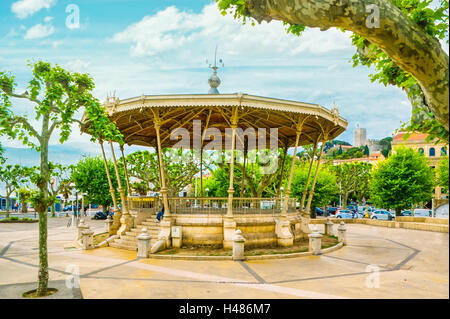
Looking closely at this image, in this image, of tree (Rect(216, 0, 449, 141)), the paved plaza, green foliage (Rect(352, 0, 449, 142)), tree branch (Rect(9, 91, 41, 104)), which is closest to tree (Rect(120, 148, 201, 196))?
the paved plaza

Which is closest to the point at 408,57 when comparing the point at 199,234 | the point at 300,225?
the point at 199,234

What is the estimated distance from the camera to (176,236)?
15.0 meters

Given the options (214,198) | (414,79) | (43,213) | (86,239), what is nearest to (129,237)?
(86,239)

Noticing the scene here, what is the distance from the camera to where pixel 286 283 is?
31.2 feet

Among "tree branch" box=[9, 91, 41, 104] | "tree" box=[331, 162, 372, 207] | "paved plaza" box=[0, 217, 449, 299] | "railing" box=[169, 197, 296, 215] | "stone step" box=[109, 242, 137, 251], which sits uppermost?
"tree branch" box=[9, 91, 41, 104]

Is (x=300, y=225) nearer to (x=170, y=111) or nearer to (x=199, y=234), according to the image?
(x=199, y=234)

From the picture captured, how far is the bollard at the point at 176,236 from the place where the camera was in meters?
15.0

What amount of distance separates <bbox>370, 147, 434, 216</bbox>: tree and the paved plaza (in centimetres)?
2209

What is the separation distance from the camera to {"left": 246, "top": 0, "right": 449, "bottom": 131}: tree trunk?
3736 mm

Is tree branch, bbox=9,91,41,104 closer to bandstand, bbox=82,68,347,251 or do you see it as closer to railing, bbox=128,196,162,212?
bandstand, bbox=82,68,347,251

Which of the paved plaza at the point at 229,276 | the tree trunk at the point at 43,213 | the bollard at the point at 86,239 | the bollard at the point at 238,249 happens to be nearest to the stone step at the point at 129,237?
the paved plaza at the point at 229,276

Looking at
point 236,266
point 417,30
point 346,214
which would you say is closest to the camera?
point 417,30

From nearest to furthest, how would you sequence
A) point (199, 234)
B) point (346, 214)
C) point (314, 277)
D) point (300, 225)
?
point (314, 277), point (199, 234), point (300, 225), point (346, 214)
